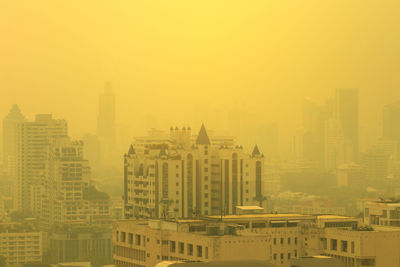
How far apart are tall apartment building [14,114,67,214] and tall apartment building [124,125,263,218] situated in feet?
25.5

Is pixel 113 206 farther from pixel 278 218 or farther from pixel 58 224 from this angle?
pixel 278 218

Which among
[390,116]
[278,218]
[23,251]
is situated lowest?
[23,251]

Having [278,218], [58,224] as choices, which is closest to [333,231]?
[278,218]

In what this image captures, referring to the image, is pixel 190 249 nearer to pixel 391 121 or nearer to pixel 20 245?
pixel 20 245

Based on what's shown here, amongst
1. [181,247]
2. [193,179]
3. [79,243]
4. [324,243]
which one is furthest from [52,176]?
[181,247]

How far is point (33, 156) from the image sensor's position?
26.4 m

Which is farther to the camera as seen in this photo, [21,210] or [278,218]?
[21,210]

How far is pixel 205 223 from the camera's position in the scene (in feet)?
34.8

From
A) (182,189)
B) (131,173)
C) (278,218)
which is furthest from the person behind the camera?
(131,173)

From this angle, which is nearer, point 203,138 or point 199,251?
point 199,251

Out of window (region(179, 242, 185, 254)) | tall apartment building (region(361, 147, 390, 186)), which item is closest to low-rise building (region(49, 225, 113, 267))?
tall apartment building (region(361, 147, 390, 186))

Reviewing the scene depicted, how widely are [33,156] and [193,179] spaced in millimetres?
10716

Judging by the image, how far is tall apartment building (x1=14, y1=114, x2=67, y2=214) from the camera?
82.6ft

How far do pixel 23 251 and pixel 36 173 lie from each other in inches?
193
